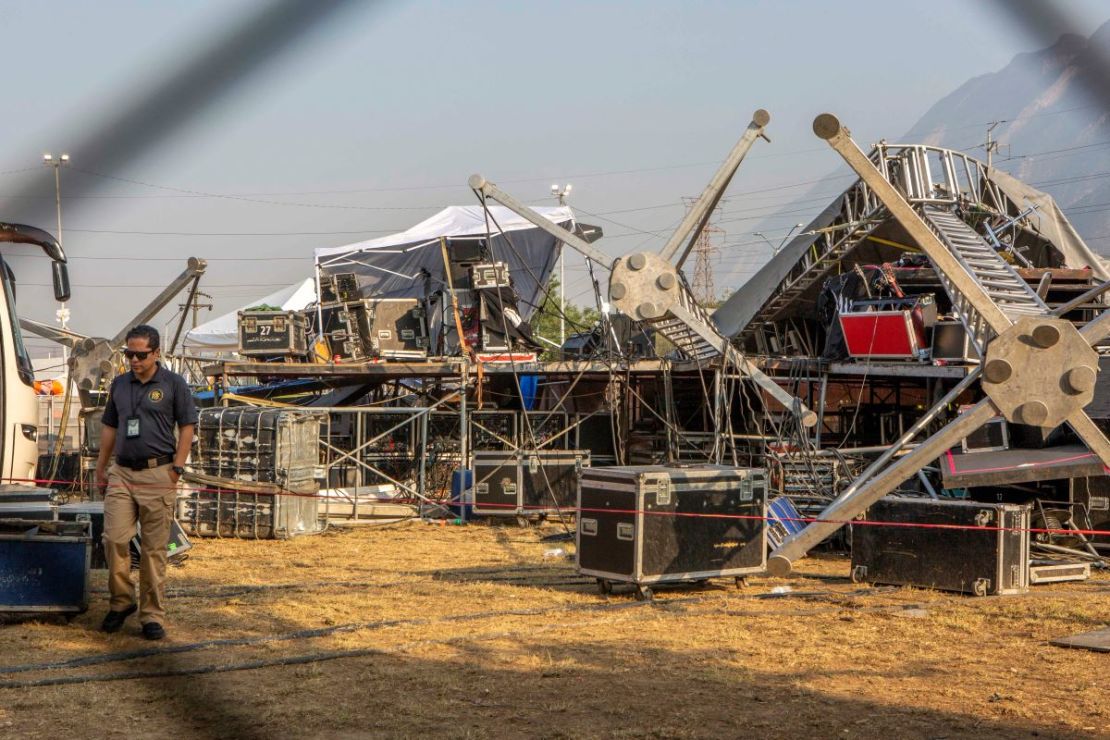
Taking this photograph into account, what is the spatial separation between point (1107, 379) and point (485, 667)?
9.47 meters

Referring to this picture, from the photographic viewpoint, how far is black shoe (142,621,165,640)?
779cm

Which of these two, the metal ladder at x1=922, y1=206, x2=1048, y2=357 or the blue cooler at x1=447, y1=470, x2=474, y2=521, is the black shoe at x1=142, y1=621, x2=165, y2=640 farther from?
the blue cooler at x1=447, y1=470, x2=474, y2=521

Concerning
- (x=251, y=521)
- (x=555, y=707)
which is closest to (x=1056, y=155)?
(x=555, y=707)

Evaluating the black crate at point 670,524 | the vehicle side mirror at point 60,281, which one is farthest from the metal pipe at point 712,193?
the vehicle side mirror at point 60,281

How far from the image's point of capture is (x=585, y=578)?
11.2m

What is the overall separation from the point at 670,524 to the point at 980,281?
4761mm

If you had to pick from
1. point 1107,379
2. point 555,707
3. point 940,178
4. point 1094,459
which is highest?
point 940,178

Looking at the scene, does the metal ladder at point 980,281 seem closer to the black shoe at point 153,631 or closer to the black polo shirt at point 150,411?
the black polo shirt at point 150,411

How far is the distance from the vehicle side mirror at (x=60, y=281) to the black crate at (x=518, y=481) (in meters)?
15.7

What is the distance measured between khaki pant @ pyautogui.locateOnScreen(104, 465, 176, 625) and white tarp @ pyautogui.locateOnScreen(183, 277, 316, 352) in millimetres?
27314

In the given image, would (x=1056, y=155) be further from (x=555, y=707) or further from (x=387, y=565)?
(x=387, y=565)

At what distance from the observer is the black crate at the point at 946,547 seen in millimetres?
10164

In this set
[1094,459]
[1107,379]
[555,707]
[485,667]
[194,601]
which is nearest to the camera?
[555,707]

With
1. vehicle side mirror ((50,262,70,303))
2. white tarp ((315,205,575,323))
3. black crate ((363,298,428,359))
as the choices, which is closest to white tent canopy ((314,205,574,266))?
white tarp ((315,205,575,323))
